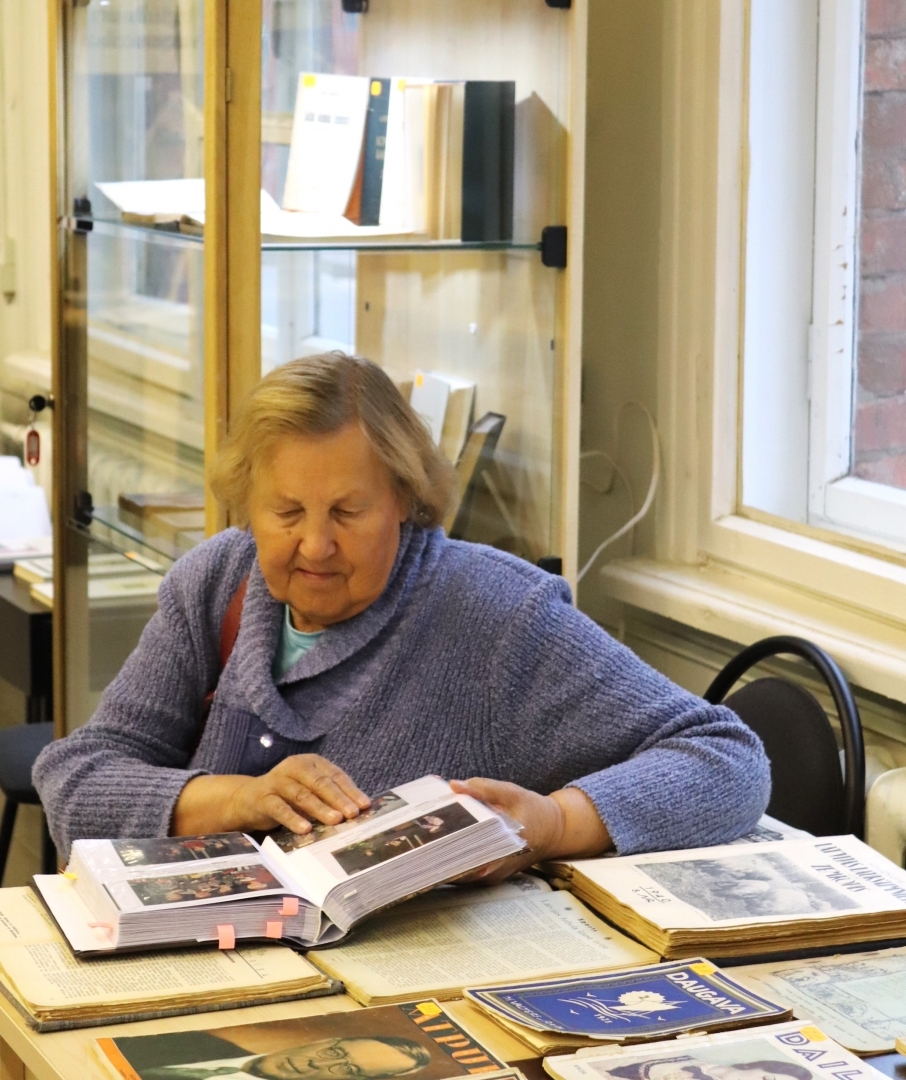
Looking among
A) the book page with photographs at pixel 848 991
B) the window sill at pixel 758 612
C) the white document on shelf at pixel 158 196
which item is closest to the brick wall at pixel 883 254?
the window sill at pixel 758 612

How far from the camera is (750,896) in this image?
141 centimetres

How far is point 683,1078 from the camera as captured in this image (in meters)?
1.06

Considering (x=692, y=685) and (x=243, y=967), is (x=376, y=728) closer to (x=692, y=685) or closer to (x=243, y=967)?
(x=243, y=967)

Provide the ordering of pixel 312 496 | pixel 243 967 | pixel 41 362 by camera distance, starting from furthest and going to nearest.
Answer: pixel 41 362 → pixel 312 496 → pixel 243 967

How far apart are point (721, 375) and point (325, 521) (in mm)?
1031

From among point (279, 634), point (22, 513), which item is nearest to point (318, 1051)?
point (279, 634)

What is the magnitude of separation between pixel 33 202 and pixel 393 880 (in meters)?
3.10

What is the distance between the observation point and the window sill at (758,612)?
211 cm

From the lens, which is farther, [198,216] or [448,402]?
[448,402]

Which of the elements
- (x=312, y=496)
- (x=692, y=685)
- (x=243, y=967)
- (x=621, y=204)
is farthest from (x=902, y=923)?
(x=621, y=204)

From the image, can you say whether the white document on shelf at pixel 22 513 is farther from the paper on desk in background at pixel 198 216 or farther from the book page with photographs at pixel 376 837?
the book page with photographs at pixel 376 837

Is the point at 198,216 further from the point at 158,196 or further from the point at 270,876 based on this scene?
the point at 270,876

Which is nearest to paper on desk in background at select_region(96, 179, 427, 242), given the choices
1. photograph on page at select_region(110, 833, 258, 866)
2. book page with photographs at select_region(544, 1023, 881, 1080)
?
photograph on page at select_region(110, 833, 258, 866)

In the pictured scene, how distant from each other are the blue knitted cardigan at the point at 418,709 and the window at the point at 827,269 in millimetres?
770
